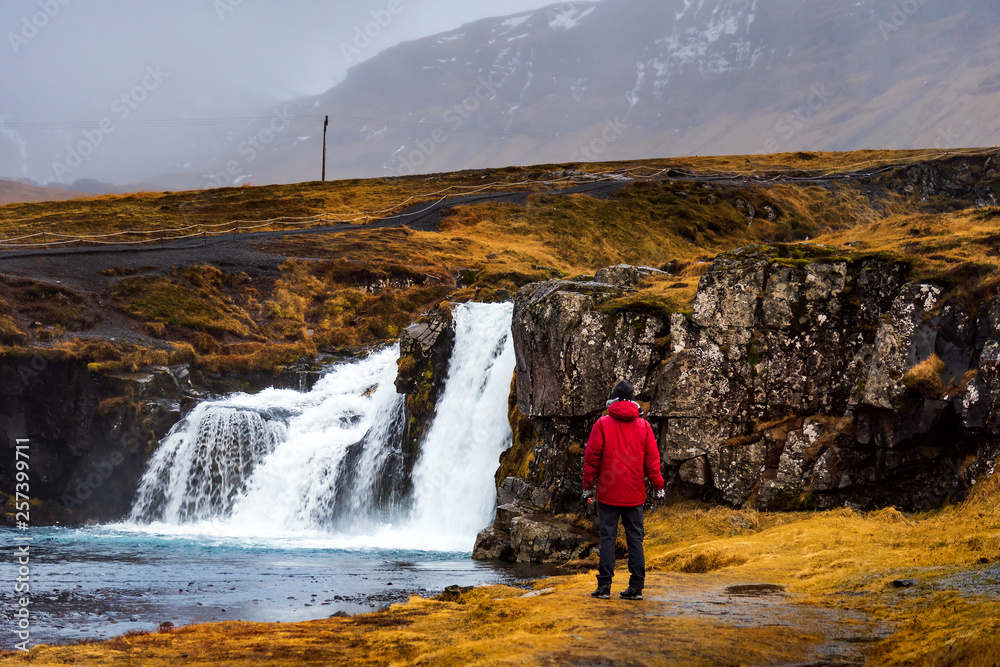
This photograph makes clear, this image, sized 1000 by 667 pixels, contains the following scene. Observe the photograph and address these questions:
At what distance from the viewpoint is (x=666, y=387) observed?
19688 mm

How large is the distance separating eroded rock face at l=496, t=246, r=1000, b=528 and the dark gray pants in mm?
8095

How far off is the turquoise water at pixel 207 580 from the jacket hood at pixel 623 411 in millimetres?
6010

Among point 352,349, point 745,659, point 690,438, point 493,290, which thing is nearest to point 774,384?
point 690,438

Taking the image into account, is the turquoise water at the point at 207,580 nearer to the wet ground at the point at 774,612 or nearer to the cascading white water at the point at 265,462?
the wet ground at the point at 774,612

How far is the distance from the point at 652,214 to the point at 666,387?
56409mm

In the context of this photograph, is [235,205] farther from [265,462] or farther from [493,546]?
[493,546]

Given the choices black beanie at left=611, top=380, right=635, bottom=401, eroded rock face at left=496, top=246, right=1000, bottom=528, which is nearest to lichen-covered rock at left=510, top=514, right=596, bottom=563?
eroded rock face at left=496, top=246, right=1000, bottom=528

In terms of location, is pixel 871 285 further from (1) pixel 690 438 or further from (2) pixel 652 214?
(2) pixel 652 214

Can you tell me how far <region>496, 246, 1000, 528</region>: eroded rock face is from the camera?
15539 millimetres

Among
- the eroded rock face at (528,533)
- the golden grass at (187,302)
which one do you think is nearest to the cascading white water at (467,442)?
the eroded rock face at (528,533)

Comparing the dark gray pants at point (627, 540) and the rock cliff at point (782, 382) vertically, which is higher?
the rock cliff at point (782, 382)

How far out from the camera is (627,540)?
10438mm

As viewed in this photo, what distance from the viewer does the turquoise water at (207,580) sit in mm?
13156

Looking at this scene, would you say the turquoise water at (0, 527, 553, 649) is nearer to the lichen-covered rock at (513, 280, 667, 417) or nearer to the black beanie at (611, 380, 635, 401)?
the lichen-covered rock at (513, 280, 667, 417)
